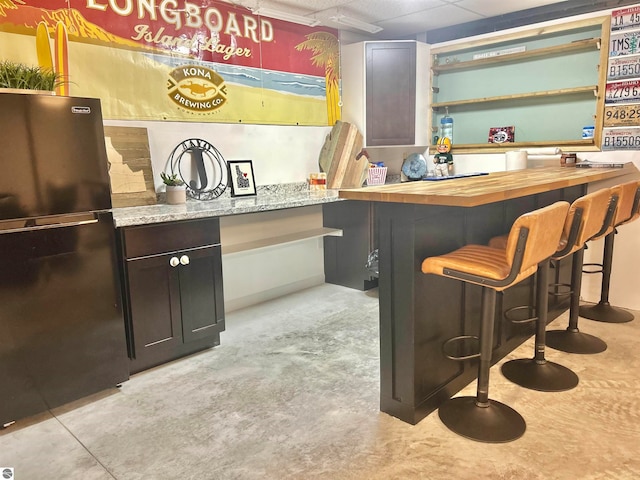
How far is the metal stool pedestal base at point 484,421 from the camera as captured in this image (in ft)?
6.93

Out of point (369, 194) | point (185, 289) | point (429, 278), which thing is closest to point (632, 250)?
point (429, 278)

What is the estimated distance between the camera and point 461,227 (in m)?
2.44

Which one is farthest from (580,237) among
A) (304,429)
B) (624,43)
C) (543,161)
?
(624,43)

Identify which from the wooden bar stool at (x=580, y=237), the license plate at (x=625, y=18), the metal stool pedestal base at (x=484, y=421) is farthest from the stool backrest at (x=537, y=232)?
the license plate at (x=625, y=18)

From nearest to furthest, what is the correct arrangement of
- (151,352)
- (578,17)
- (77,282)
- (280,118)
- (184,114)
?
(77,282), (151,352), (184,114), (578,17), (280,118)

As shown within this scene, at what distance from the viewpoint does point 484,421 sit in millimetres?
2182

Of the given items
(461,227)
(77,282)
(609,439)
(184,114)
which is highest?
(184,114)

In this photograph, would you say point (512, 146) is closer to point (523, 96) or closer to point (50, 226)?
point (523, 96)

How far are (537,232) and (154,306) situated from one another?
83.2 inches

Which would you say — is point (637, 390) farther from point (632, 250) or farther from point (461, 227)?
point (632, 250)

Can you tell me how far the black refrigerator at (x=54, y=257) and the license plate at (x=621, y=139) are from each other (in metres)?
3.66

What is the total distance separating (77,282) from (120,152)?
1.09 meters

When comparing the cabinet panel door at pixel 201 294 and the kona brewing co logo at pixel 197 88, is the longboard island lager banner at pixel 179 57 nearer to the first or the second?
the kona brewing co logo at pixel 197 88

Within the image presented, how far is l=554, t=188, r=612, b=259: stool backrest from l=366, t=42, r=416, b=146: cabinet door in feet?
7.75
